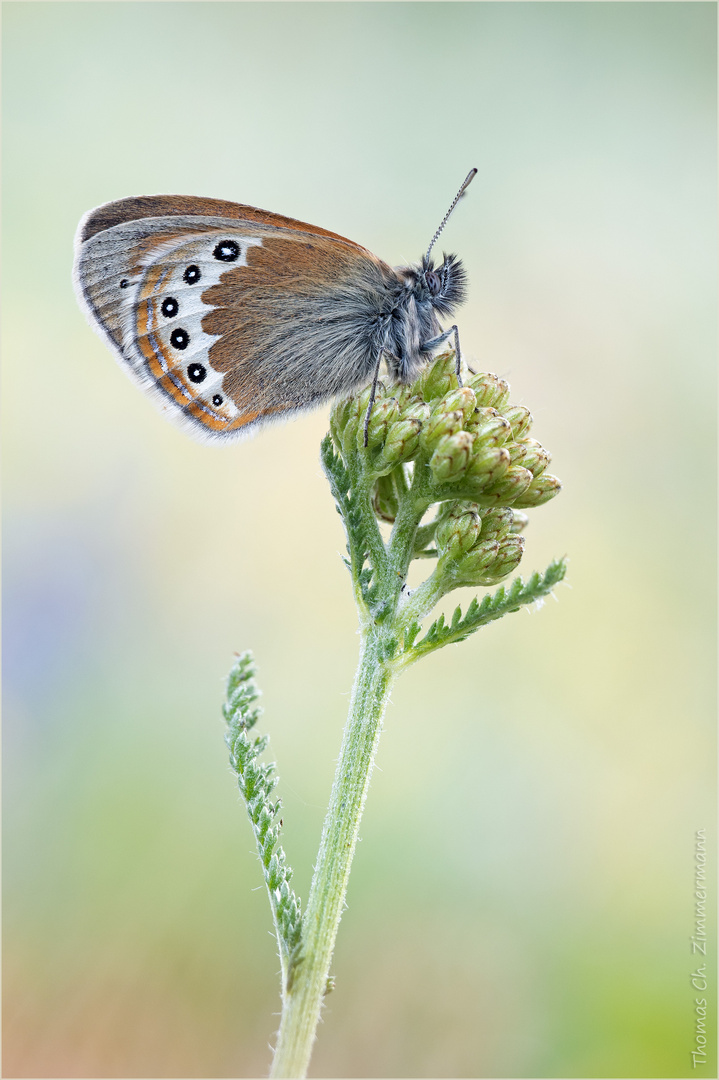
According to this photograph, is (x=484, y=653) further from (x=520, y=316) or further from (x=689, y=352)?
(x=689, y=352)

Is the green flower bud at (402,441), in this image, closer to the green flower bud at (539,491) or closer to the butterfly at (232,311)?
the green flower bud at (539,491)

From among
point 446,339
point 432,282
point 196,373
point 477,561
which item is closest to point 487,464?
point 477,561

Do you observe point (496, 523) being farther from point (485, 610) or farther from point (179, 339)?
point (179, 339)

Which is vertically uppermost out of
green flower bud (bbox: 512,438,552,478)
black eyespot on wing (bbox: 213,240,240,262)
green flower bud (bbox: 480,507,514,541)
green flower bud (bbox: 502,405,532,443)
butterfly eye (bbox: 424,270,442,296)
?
butterfly eye (bbox: 424,270,442,296)

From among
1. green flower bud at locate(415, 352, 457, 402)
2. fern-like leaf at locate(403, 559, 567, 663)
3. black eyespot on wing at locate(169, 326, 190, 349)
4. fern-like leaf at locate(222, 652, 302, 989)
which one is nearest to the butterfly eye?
green flower bud at locate(415, 352, 457, 402)

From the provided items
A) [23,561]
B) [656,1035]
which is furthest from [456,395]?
[23,561]

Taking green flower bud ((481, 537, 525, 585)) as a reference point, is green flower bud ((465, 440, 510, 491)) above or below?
above

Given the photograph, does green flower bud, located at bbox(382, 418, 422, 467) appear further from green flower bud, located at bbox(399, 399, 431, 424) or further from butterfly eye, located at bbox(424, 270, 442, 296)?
butterfly eye, located at bbox(424, 270, 442, 296)
